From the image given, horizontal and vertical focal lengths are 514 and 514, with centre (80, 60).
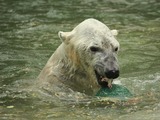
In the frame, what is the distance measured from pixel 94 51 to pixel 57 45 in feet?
14.3

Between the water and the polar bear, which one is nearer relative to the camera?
the water

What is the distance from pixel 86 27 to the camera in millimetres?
7168

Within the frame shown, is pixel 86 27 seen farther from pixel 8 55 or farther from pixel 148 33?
pixel 148 33

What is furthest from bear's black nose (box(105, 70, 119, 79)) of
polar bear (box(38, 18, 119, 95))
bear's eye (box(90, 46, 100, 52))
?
bear's eye (box(90, 46, 100, 52))

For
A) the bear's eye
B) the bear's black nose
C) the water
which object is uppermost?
the bear's eye

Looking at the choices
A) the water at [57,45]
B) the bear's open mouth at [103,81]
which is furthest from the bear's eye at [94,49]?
the water at [57,45]

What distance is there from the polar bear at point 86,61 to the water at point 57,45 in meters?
0.34

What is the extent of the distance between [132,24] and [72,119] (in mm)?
7881

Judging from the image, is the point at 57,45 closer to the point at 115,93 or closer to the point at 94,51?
the point at 94,51

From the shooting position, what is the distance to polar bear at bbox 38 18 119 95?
677 cm

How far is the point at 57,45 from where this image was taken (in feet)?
36.8

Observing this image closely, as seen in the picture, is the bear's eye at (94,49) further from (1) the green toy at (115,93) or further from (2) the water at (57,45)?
(2) the water at (57,45)

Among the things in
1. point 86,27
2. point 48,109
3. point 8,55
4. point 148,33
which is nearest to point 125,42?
Result: point 148,33

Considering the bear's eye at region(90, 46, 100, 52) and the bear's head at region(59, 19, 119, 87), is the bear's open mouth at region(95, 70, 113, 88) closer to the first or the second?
the bear's head at region(59, 19, 119, 87)
